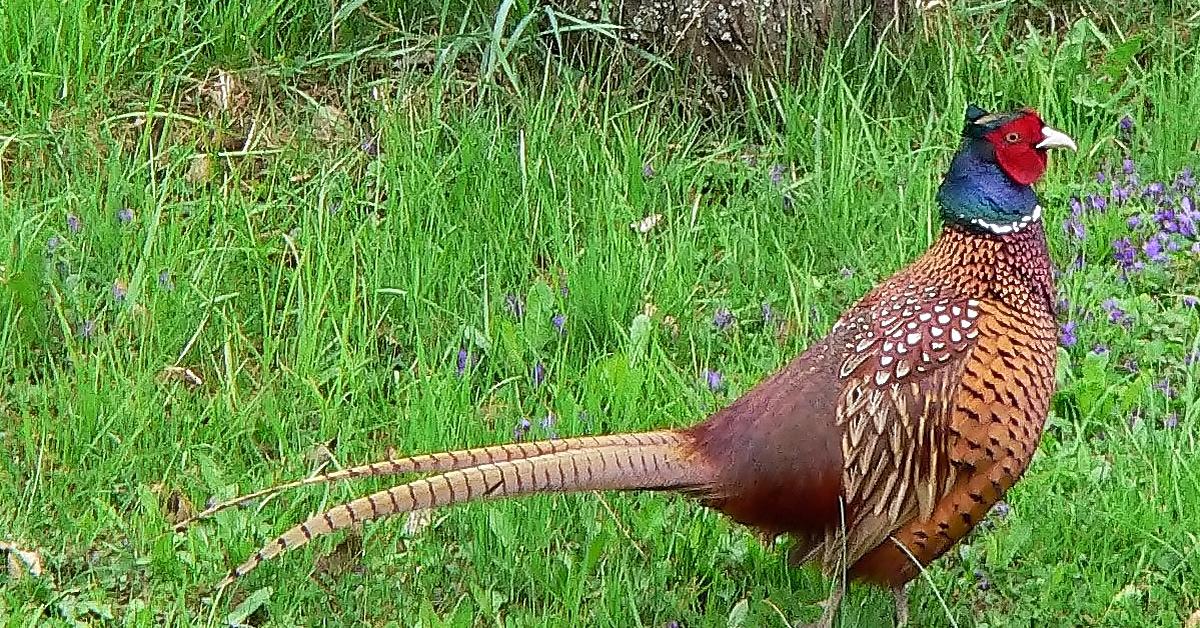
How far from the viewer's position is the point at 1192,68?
4387 millimetres

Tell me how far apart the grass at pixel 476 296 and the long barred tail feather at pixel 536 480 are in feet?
1.01

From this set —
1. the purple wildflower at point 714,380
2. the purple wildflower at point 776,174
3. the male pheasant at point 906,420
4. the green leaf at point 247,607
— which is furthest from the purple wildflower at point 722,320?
the green leaf at point 247,607

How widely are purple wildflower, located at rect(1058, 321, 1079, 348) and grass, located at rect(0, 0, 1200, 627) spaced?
0.05 m

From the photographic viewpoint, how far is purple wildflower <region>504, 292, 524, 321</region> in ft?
11.9

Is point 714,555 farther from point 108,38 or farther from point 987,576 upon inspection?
point 108,38

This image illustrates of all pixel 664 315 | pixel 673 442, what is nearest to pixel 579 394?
pixel 664 315

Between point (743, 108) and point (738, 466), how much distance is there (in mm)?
1681

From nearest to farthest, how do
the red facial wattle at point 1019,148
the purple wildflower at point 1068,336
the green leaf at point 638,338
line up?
the red facial wattle at point 1019,148, the green leaf at point 638,338, the purple wildflower at point 1068,336

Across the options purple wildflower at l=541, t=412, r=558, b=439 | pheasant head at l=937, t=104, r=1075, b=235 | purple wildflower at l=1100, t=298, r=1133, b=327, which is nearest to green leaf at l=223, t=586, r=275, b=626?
purple wildflower at l=541, t=412, r=558, b=439

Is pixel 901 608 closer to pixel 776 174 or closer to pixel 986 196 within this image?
pixel 986 196

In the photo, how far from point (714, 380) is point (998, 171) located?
31.6 inches

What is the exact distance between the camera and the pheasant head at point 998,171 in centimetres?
293

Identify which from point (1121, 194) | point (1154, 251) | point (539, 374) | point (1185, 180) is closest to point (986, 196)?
point (539, 374)

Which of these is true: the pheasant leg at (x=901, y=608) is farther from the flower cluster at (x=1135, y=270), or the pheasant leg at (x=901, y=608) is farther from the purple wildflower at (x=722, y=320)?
the purple wildflower at (x=722, y=320)
